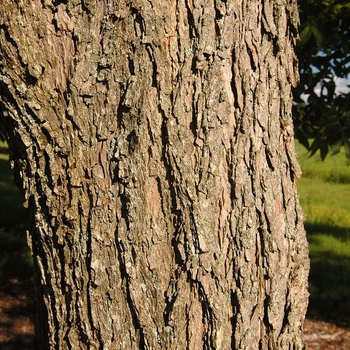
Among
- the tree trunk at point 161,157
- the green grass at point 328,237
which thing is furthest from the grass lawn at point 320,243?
the tree trunk at point 161,157

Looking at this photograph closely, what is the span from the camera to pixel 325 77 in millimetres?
4496

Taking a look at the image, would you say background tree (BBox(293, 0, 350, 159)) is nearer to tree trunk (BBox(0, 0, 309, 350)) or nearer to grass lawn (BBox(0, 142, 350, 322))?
grass lawn (BBox(0, 142, 350, 322))

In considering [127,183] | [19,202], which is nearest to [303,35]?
[127,183]

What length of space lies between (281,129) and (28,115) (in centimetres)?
76

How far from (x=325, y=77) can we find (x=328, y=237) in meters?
3.08

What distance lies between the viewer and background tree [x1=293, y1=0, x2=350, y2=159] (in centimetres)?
378

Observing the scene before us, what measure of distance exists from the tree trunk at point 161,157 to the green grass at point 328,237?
2.56 meters

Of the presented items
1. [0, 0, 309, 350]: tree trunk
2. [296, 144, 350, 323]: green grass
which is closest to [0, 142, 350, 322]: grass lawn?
[296, 144, 350, 323]: green grass

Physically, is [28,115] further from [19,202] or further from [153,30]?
[19,202]

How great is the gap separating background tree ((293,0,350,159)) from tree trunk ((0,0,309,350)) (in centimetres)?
215

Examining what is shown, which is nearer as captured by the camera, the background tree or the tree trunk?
the tree trunk

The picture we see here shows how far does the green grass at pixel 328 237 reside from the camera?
490cm

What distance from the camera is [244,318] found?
5.52 feet

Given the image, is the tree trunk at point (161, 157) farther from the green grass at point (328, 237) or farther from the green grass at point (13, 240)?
the green grass at point (13, 240)
